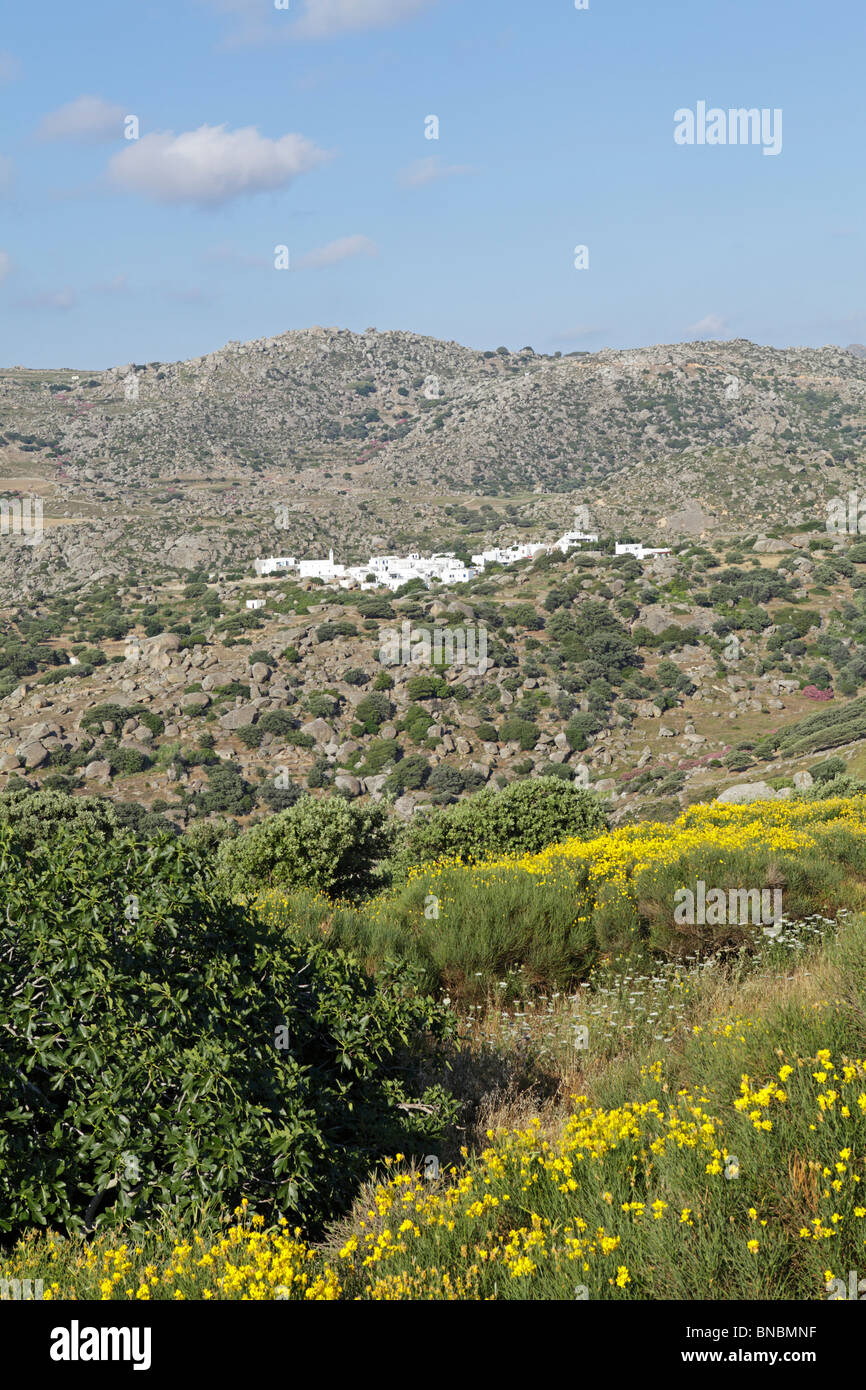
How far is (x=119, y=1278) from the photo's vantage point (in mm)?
3248

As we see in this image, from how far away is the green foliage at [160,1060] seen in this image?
3.81 meters

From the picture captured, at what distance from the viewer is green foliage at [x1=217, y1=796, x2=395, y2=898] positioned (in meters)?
14.6

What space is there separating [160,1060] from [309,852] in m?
11.1

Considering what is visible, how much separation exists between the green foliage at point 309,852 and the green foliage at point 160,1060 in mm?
9448

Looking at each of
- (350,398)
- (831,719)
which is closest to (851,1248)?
(831,719)

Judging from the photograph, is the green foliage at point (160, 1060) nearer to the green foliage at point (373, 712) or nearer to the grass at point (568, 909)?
the grass at point (568, 909)

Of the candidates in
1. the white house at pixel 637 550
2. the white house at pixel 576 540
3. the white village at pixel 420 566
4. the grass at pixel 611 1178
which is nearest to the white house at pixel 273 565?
the white village at pixel 420 566

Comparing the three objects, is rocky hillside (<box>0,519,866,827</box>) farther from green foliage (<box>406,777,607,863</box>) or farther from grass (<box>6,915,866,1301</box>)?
grass (<box>6,915,866,1301</box>)

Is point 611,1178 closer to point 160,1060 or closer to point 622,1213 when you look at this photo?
point 622,1213

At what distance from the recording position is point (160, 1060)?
3.93 metres

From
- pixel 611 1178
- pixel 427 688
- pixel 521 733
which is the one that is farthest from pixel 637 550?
pixel 611 1178

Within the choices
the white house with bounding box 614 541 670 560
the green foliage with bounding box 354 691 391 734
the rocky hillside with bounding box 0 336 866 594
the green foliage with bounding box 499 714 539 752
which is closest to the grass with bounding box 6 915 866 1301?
the green foliage with bounding box 499 714 539 752

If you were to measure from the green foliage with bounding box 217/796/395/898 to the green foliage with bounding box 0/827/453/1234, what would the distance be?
9448 mm
